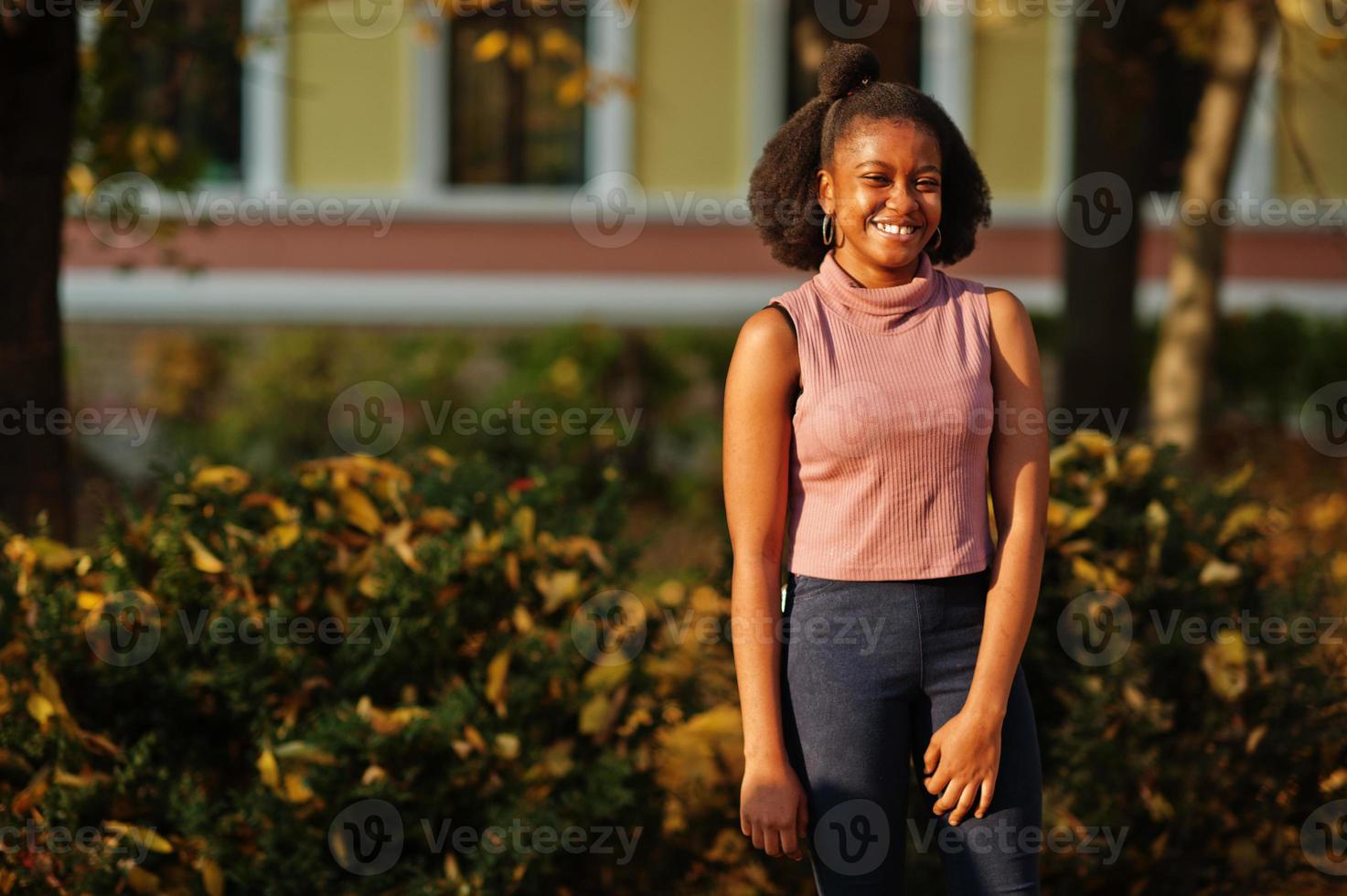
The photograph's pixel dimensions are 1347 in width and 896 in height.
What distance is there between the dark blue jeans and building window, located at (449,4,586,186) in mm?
11187

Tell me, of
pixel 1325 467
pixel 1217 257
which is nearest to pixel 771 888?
pixel 1217 257

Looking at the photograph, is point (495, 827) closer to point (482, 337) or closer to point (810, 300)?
point (810, 300)

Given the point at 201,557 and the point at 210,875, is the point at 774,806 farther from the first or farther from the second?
the point at 201,557

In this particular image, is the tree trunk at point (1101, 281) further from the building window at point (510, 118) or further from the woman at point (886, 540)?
the building window at point (510, 118)

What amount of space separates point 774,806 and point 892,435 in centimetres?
62

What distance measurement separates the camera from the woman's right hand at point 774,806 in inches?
96.7

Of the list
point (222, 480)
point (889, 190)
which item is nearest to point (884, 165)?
point (889, 190)

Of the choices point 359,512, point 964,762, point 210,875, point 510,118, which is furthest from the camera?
point 510,118

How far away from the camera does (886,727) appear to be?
8.16ft

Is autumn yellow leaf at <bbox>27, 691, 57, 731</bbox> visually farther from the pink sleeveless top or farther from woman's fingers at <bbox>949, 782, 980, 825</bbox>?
woman's fingers at <bbox>949, 782, 980, 825</bbox>

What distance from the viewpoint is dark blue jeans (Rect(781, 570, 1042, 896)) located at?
2.47 metres

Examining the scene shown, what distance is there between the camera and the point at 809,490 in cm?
254

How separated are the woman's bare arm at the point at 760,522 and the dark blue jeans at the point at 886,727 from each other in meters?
0.06

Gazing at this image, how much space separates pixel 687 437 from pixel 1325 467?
14.4 feet
